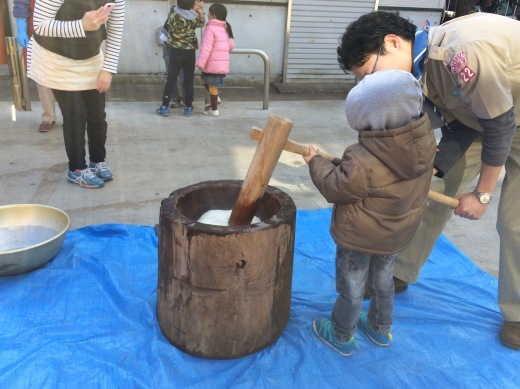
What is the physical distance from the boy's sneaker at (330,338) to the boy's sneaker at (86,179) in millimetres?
2176

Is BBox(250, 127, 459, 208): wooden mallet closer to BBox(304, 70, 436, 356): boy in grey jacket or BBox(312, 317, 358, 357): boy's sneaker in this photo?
BBox(304, 70, 436, 356): boy in grey jacket

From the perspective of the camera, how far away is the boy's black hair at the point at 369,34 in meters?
1.72

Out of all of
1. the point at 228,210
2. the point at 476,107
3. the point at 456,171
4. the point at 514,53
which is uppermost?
the point at 514,53

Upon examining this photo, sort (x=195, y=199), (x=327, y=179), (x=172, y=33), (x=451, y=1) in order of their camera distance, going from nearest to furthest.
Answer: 1. (x=327, y=179)
2. (x=195, y=199)
3. (x=172, y=33)
4. (x=451, y=1)

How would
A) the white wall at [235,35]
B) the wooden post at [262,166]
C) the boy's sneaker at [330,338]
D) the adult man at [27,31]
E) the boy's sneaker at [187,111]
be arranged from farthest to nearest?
the white wall at [235,35] → the boy's sneaker at [187,111] → the adult man at [27,31] → the boy's sneaker at [330,338] → the wooden post at [262,166]

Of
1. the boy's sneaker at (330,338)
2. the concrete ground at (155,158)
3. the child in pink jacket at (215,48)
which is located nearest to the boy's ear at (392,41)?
the boy's sneaker at (330,338)

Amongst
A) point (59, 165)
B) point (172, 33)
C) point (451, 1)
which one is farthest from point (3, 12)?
point (451, 1)

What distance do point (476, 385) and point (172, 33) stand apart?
4.91 metres

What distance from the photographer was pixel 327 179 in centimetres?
174

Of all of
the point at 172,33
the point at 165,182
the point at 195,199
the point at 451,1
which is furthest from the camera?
the point at 451,1

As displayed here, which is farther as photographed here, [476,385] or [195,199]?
[195,199]

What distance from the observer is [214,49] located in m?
5.78

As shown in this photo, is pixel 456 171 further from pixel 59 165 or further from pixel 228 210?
pixel 59 165

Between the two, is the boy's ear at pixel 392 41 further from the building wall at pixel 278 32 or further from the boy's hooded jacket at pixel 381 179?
the building wall at pixel 278 32
